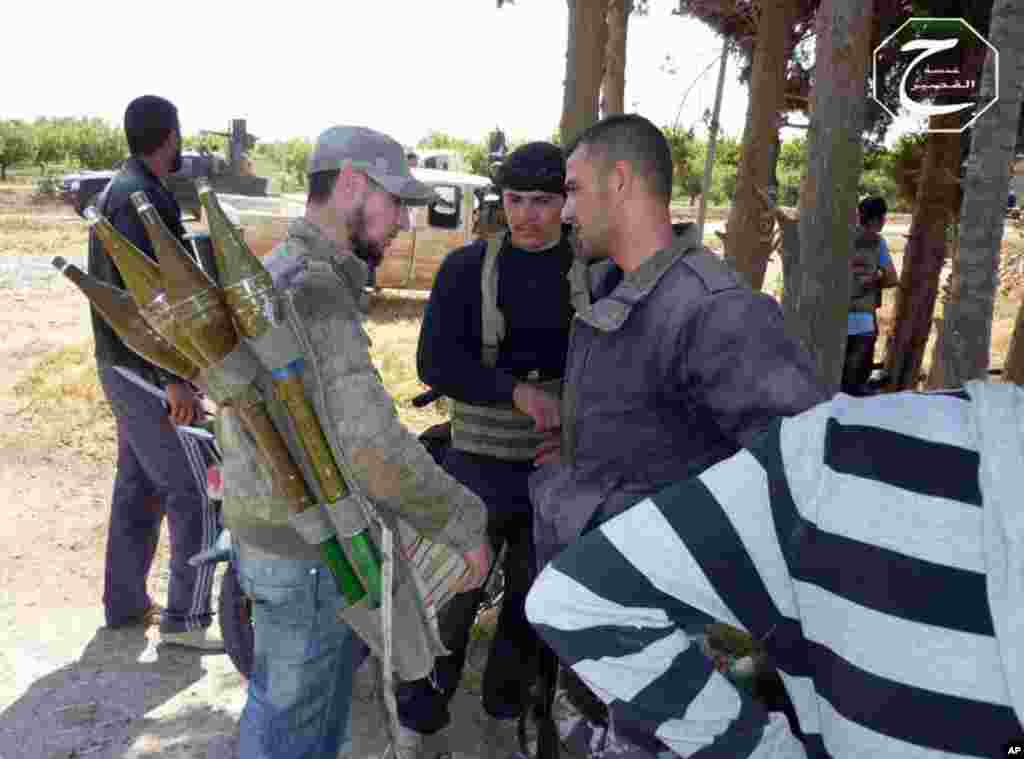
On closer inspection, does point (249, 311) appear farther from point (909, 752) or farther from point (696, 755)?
point (909, 752)

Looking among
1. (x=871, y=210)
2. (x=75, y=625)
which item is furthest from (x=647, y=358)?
(x=871, y=210)

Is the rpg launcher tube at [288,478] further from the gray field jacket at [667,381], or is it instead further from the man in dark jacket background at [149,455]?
the man in dark jacket background at [149,455]

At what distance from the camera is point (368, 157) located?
230 cm

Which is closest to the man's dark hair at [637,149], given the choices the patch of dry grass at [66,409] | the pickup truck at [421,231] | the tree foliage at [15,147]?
the patch of dry grass at [66,409]

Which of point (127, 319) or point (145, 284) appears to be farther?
point (127, 319)

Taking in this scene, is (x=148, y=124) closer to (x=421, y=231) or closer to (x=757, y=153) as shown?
(x=757, y=153)

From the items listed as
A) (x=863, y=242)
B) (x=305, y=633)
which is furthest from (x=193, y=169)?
(x=305, y=633)

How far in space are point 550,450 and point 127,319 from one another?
4.47 feet

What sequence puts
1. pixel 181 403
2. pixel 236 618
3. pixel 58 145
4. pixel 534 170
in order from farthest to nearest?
pixel 58 145, pixel 181 403, pixel 534 170, pixel 236 618

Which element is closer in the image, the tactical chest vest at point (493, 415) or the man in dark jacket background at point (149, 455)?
the tactical chest vest at point (493, 415)

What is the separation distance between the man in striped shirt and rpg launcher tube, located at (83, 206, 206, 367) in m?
1.05

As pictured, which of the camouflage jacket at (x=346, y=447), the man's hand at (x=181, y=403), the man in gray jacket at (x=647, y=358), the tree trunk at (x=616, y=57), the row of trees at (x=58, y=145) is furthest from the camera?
the row of trees at (x=58, y=145)

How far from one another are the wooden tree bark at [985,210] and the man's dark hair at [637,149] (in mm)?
1736

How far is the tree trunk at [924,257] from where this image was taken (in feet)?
27.2
